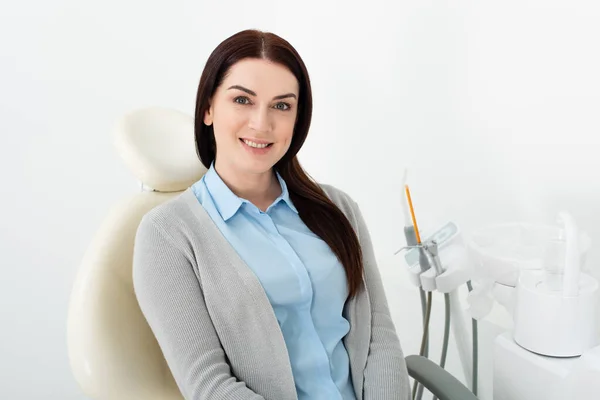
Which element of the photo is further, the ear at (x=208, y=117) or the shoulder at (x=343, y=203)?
the shoulder at (x=343, y=203)

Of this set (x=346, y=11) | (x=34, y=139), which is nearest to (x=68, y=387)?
(x=34, y=139)

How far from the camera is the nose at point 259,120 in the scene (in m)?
1.03

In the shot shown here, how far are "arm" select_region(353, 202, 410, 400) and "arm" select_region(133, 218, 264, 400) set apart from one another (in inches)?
9.9

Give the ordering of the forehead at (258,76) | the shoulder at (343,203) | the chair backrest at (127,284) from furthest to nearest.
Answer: the shoulder at (343,203), the forehead at (258,76), the chair backrest at (127,284)

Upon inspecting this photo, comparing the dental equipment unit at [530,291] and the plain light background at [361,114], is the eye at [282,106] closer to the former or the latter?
the dental equipment unit at [530,291]

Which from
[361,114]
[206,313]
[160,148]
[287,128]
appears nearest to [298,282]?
[206,313]

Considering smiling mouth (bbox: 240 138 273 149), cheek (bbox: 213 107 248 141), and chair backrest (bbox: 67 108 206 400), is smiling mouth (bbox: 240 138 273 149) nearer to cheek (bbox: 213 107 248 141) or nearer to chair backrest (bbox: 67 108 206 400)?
cheek (bbox: 213 107 248 141)

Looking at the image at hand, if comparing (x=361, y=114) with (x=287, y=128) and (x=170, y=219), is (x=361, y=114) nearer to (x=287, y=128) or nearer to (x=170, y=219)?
(x=287, y=128)

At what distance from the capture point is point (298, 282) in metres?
1.04

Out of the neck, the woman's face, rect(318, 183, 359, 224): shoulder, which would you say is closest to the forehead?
the woman's face

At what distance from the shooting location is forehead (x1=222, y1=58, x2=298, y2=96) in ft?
3.35

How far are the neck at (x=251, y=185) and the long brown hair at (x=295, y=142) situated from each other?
52 millimetres

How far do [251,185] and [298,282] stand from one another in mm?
226

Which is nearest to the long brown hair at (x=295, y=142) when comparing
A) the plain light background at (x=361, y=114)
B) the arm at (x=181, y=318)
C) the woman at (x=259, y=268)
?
the woman at (x=259, y=268)
